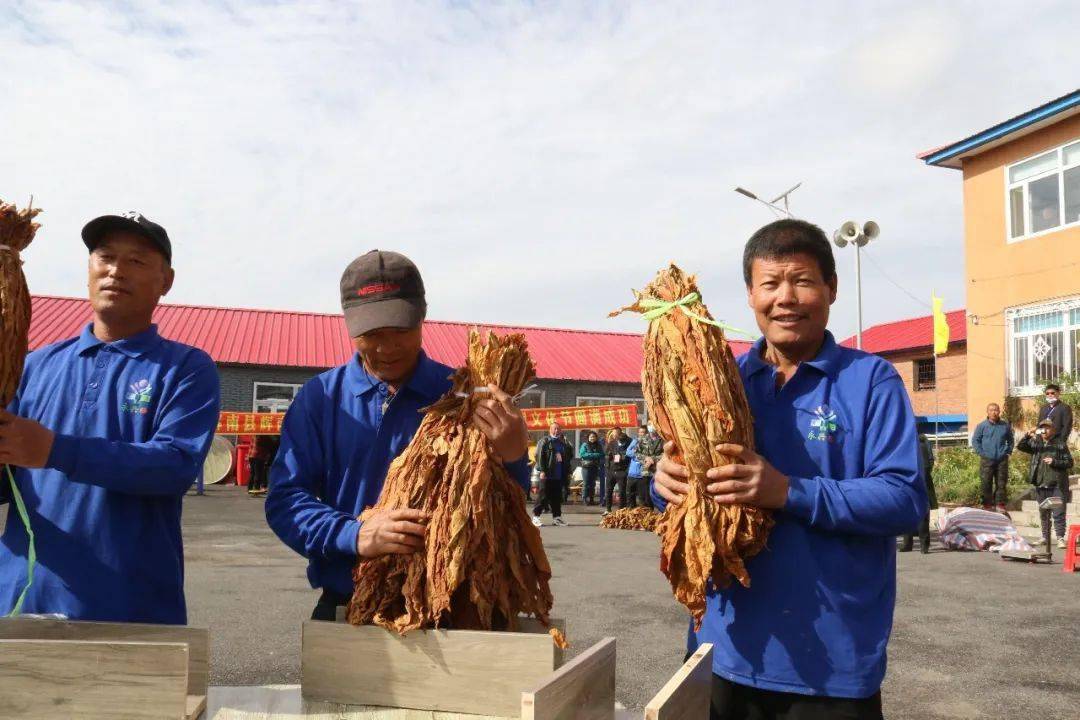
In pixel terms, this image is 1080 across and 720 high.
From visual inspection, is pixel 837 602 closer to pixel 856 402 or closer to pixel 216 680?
pixel 856 402

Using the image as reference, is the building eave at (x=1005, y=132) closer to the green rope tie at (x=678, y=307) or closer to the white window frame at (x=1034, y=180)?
the white window frame at (x=1034, y=180)

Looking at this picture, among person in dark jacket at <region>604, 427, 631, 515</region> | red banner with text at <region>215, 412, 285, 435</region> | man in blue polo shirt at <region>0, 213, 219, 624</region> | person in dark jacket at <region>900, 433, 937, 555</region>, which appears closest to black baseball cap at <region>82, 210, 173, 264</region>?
man in blue polo shirt at <region>0, 213, 219, 624</region>

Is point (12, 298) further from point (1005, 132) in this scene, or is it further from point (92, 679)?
point (1005, 132)

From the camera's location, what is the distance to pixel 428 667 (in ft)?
6.57

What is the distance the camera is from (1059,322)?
16375mm

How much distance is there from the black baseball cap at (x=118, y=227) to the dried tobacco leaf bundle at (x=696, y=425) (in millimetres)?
1495

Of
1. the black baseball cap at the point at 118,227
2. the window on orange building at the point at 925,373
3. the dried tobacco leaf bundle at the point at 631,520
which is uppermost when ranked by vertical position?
the window on orange building at the point at 925,373

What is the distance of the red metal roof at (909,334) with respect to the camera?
91.3 feet

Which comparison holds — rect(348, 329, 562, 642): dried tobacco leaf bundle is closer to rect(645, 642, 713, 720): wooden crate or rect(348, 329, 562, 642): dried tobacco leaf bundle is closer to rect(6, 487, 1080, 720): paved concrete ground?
rect(645, 642, 713, 720): wooden crate

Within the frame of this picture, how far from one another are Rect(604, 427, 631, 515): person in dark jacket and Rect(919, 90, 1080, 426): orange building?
24.3ft

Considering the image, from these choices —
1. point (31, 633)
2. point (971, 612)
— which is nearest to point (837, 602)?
point (31, 633)

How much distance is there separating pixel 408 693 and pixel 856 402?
1341mm

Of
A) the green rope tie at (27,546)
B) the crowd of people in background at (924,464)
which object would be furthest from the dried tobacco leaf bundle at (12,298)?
the crowd of people in background at (924,464)

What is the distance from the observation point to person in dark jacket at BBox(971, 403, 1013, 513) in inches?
518
